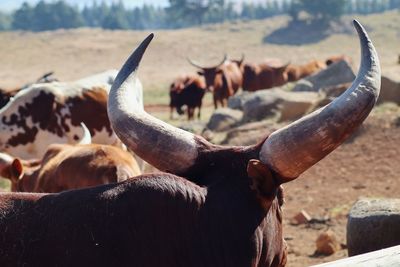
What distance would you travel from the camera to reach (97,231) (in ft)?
10.8

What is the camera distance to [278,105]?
17422 mm

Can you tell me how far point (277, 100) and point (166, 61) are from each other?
46.4 meters

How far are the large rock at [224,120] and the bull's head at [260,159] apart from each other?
1424cm

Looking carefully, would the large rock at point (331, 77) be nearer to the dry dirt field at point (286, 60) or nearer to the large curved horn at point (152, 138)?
the dry dirt field at point (286, 60)

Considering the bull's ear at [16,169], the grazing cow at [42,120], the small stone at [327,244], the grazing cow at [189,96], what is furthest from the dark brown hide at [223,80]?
the bull's ear at [16,169]

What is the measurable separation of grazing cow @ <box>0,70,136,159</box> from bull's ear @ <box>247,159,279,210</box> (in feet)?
24.3

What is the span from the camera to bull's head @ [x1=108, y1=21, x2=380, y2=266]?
348 centimetres

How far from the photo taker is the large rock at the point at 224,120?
59.8 ft

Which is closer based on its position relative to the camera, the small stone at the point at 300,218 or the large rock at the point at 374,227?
the large rock at the point at 374,227

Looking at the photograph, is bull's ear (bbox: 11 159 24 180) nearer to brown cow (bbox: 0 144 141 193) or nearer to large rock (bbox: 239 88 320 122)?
brown cow (bbox: 0 144 141 193)

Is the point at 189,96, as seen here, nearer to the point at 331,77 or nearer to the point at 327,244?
the point at 331,77

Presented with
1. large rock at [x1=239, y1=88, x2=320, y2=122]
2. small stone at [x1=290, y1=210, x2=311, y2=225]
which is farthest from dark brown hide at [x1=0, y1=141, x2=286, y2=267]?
large rock at [x1=239, y1=88, x2=320, y2=122]

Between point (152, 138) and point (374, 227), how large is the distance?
3.40 m

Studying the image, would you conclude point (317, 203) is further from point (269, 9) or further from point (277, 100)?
point (269, 9)
